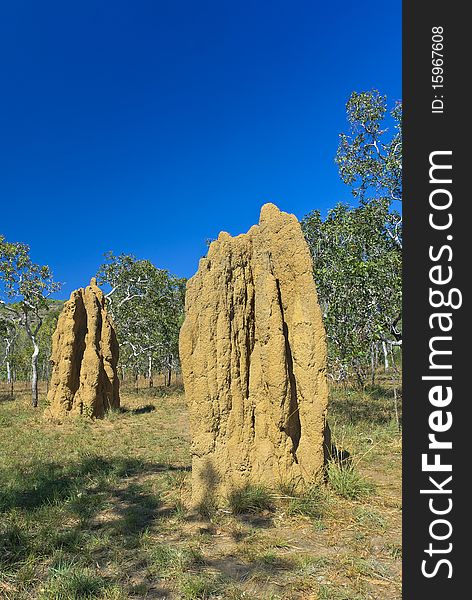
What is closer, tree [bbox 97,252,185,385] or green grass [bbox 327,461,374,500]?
green grass [bbox 327,461,374,500]

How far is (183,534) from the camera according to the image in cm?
545

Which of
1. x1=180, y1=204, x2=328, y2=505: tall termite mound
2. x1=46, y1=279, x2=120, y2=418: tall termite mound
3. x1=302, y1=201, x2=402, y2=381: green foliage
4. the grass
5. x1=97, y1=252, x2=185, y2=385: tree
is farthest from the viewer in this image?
x1=97, y1=252, x2=185, y2=385: tree

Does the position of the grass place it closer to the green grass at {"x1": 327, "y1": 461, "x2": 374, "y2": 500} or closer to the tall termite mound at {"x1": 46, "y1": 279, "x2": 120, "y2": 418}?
the green grass at {"x1": 327, "y1": 461, "x2": 374, "y2": 500}

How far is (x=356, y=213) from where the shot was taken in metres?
12.3

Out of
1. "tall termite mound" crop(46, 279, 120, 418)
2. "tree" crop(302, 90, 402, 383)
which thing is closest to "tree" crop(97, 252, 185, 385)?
"tall termite mound" crop(46, 279, 120, 418)

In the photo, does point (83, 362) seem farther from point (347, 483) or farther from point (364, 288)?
point (347, 483)

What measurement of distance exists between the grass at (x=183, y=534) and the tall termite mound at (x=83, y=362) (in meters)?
6.20

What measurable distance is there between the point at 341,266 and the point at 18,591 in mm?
10419

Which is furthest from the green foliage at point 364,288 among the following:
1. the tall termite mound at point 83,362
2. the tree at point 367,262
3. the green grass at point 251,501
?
the tall termite mound at point 83,362

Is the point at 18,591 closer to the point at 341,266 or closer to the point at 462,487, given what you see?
the point at 462,487

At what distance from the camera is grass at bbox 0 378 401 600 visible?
4.22 metres

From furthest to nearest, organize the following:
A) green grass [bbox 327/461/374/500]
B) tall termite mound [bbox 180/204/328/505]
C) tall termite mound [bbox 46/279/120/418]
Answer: tall termite mound [bbox 46/279/120/418] < tall termite mound [bbox 180/204/328/505] < green grass [bbox 327/461/374/500]

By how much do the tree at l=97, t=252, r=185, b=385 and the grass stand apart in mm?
17497

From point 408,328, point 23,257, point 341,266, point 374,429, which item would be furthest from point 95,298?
point 408,328
